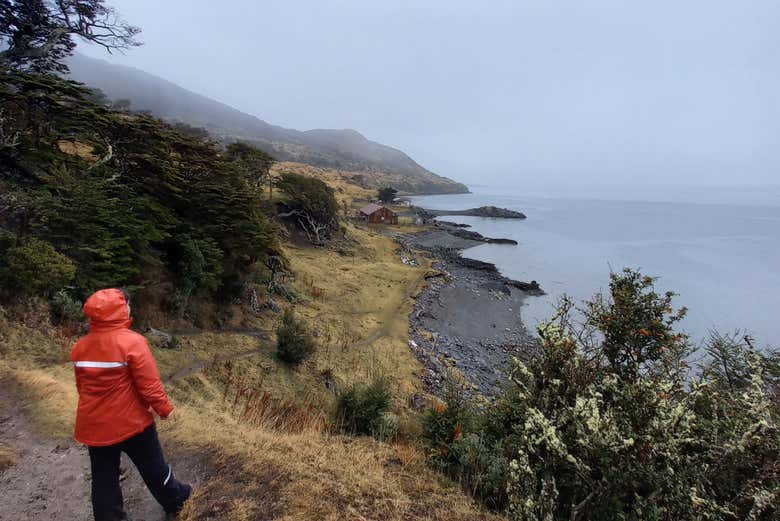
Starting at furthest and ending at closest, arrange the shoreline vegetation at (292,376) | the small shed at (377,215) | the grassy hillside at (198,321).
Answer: the small shed at (377,215) < the grassy hillside at (198,321) < the shoreline vegetation at (292,376)

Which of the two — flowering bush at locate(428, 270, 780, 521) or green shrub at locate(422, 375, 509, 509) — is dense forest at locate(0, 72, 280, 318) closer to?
green shrub at locate(422, 375, 509, 509)

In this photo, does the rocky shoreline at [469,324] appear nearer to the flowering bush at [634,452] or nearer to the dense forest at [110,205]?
the flowering bush at [634,452]

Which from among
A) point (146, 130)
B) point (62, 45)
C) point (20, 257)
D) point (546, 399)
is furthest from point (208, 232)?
point (546, 399)

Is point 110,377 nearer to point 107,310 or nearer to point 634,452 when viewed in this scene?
point 107,310

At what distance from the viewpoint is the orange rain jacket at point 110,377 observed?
3252 mm

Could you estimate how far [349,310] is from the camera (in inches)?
903

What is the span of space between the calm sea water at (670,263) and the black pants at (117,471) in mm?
24782

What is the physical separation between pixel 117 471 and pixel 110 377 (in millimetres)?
1126

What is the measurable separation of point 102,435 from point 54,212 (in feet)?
32.6

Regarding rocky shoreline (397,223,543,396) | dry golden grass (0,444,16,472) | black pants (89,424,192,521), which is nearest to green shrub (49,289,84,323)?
dry golden grass (0,444,16,472)

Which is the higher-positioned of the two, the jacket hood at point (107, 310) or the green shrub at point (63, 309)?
the jacket hood at point (107, 310)

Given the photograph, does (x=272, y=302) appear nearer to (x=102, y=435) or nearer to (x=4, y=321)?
(x=4, y=321)

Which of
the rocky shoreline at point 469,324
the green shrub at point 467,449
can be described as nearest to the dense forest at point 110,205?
the green shrub at point 467,449


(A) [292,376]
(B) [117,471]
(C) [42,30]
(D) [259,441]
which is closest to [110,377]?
(B) [117,471]
